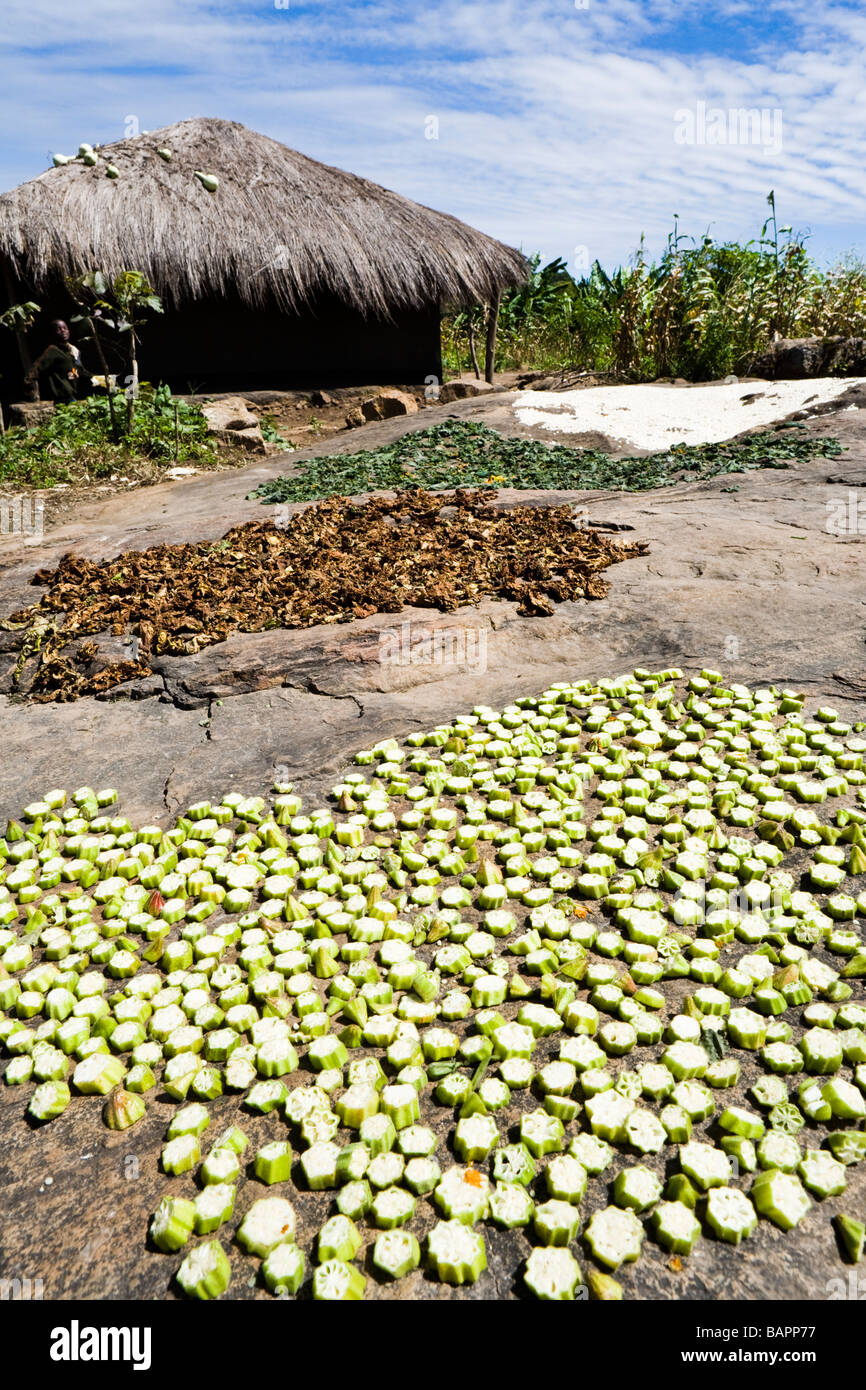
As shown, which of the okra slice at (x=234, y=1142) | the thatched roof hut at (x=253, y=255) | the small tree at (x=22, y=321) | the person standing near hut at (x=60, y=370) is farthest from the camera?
the thatched roof hut at (x=253, y=255)

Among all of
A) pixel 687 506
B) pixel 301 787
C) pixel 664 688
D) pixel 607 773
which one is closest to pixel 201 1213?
pixel 301 787

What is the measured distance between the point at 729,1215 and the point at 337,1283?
2.54ft

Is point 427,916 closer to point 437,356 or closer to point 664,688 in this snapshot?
point 664,688

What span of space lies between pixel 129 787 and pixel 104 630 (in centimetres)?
158

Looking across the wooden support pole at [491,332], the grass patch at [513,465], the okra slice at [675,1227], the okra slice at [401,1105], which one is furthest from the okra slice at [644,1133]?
the wooden support pole at [491,332]

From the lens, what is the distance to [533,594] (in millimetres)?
4840

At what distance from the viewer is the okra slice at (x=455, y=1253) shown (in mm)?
1537

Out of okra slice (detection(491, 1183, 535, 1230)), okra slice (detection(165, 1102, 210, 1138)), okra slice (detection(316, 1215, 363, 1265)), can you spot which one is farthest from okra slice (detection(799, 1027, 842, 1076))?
okra slice (detection(165, 1102, 210, 1138))

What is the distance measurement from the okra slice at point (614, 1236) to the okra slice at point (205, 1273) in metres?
0.70

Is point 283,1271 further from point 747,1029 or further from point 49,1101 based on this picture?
point 747,1029

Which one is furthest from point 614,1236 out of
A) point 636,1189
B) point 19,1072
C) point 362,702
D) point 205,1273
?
point 362,702

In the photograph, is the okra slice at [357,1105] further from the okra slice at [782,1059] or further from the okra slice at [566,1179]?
the okra slice at [782,1059]

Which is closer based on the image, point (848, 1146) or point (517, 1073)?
point (848, 1146)

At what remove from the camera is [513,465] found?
8.57 m
